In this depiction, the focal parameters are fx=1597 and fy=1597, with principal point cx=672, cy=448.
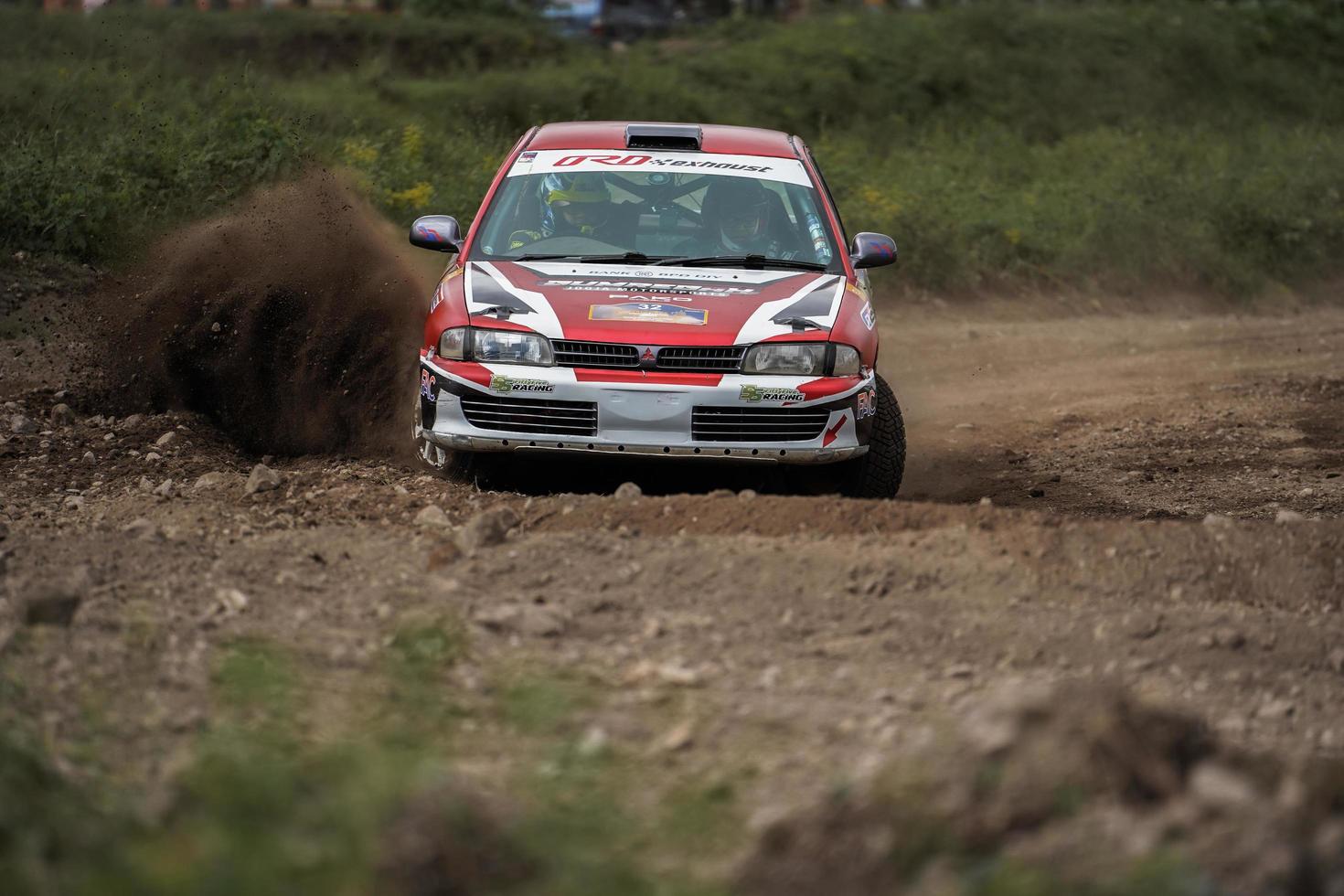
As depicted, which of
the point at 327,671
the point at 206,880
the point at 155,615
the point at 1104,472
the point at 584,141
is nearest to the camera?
the point at 206,880

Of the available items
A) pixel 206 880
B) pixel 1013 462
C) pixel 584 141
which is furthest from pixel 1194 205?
pixel 206 880

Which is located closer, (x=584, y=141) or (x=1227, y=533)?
(x=1227, y=533)

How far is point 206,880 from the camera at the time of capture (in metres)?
2.91

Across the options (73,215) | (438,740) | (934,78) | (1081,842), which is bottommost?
(934,78)

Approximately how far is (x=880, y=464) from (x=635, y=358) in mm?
1318

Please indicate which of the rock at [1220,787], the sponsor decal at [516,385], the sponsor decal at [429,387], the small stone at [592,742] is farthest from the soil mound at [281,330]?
the rock at [1220,787]

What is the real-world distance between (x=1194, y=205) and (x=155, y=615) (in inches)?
584

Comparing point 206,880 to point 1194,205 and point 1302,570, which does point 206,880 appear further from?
point 1194,205

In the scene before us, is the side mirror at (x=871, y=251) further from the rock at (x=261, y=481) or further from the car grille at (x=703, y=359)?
the rock at (x=261, y=481)

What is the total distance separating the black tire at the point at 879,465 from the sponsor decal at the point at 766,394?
596mm

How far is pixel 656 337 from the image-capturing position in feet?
21.8

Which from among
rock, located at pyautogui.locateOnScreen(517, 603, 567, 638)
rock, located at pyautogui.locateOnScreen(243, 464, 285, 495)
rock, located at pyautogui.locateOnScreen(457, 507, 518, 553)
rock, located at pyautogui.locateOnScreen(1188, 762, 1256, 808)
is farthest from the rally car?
rock, located at pyautogui.locateOnScreen(1188, 762, 1256, 808)

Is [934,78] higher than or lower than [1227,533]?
lower

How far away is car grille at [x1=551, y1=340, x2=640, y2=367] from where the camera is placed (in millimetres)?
6668
